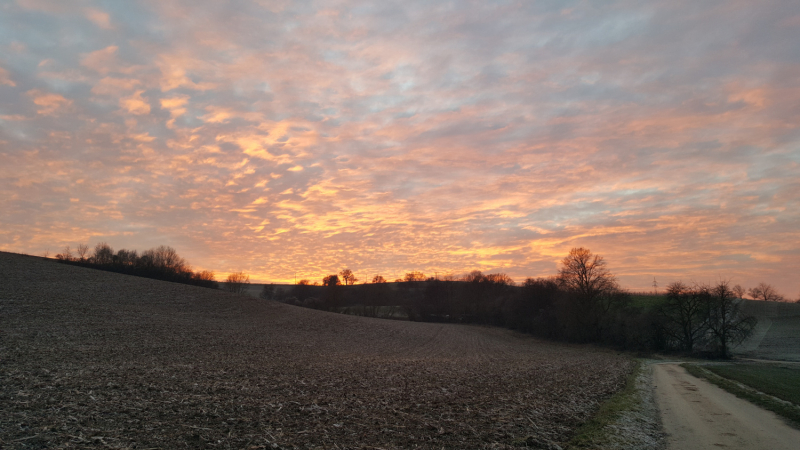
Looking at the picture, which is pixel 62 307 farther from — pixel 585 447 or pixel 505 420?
pixel 585 447

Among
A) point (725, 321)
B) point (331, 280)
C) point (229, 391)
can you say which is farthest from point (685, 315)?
point (331, 280)

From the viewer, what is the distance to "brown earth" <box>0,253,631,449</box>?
10.8m

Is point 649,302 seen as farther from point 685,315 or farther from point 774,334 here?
point 685,315

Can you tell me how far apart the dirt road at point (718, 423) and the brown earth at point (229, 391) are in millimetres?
2667

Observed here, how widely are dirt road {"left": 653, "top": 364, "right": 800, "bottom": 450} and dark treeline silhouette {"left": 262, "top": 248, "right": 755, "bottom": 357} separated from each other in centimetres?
3848

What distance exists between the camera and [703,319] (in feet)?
168

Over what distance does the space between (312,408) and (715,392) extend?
64.3 ft

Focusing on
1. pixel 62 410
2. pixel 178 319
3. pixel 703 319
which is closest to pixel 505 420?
pixel 62 410

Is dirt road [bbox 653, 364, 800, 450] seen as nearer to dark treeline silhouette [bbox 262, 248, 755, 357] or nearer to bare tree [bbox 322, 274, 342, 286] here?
dark treeline silhouette [bbox 262, 248, 755, 357]

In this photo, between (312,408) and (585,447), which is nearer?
(585,447)

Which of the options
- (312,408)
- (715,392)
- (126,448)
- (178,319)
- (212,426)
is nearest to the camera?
(126,448)

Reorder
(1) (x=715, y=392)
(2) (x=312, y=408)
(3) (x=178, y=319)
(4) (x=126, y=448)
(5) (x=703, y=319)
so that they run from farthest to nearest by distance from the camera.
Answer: (5) (x=703, y=319), (3) (x=178, y=319), (1) (x=715, y=392), (2) (x=312, y=408), (4) (x=126, y=448)

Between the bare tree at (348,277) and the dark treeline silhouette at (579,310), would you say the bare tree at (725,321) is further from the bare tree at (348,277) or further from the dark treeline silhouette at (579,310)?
the bare tree at (348,277)

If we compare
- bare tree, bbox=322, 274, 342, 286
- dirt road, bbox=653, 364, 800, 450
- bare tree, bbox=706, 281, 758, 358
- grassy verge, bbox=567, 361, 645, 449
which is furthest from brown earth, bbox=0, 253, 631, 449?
bare tree, bbox=322, 274, 342, 286
